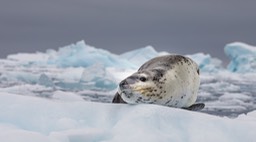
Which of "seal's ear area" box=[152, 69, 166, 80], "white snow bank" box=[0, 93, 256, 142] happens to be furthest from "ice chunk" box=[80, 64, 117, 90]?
"white snow bank" box=[0, 93, 256, 142]

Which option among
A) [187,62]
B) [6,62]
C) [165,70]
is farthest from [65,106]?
[6,62]

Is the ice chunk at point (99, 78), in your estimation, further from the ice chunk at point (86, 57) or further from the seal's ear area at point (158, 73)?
the seal's ear area at point (158, 73)

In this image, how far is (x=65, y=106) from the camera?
13.8ft

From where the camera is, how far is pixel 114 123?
4062 mm

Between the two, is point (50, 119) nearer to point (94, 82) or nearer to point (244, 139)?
point (244, 139)

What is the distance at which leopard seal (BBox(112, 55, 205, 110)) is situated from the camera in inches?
175

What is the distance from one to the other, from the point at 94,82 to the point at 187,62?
23909mm

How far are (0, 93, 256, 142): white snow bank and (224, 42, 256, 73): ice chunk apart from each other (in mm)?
37176

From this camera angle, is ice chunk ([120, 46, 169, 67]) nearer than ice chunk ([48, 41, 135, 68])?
No

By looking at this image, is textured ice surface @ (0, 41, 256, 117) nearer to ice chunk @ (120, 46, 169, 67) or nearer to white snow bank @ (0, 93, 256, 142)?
ice chunk @ (120, 46, 169, 67)

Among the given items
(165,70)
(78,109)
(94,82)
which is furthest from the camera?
(94,82)

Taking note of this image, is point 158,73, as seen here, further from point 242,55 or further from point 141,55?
point 141,55

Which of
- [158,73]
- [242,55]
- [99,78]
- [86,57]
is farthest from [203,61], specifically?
[158,73]

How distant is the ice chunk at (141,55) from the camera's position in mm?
48847
